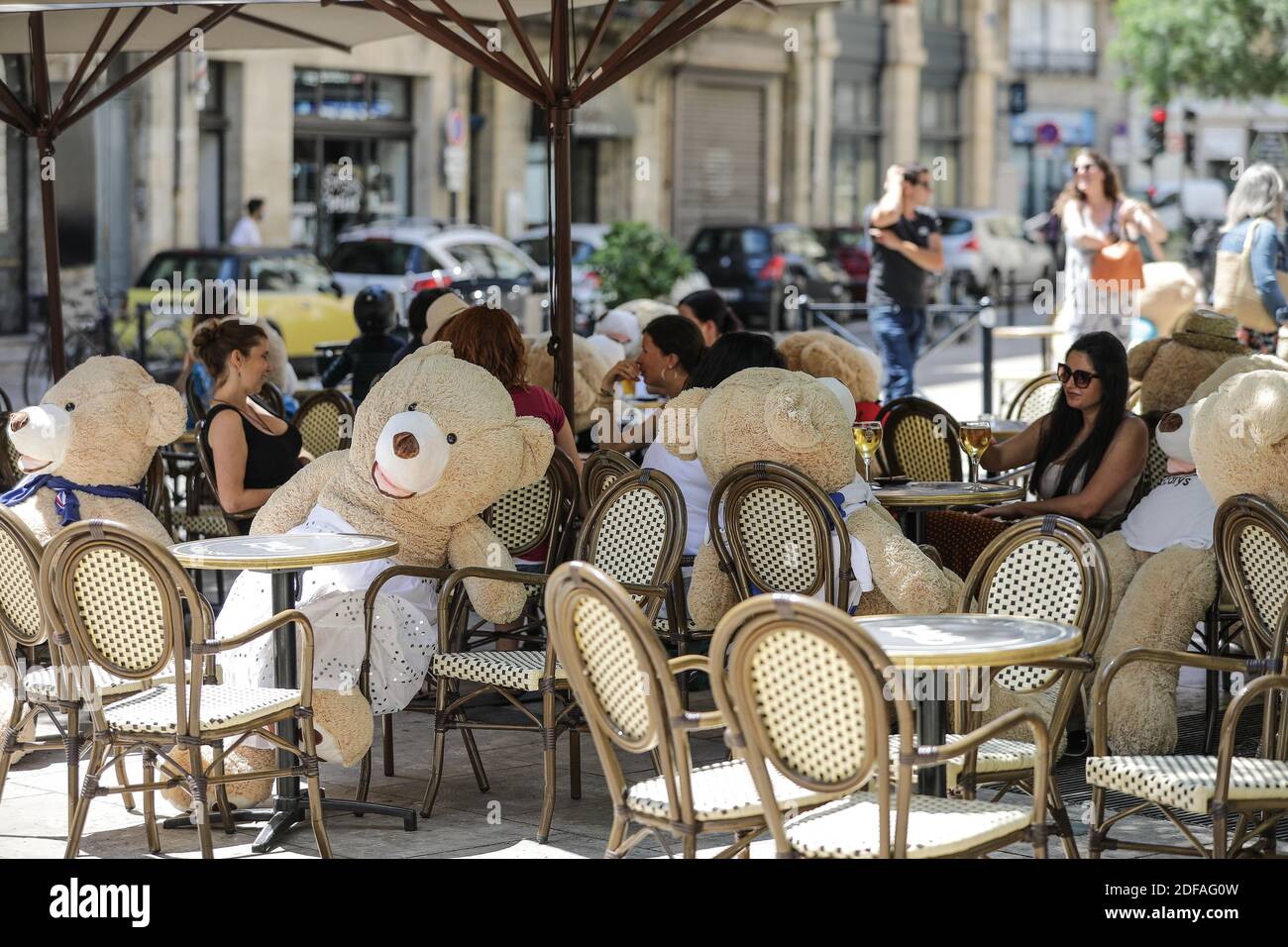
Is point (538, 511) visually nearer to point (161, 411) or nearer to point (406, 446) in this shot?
point (406, 446)

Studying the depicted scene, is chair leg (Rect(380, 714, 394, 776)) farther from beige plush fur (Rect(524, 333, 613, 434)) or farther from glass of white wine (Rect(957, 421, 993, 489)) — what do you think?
beige plush fur (Rect(524, 333, 613, 434))

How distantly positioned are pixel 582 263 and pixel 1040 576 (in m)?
18.2

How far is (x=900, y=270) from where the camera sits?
13.2m

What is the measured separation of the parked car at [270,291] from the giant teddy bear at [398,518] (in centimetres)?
1332

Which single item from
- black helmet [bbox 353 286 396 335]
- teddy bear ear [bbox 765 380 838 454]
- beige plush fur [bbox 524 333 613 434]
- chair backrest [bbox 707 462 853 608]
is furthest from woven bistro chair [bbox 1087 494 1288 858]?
black helmet [bbox 353 286 396 335]

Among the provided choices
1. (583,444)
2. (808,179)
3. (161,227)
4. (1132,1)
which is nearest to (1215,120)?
(808,179)

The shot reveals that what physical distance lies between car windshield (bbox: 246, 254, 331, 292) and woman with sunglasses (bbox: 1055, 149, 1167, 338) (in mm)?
9679

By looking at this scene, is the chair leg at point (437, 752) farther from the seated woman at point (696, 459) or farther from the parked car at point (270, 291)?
the parked car at point (270, 291)

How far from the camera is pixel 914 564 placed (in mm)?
5730

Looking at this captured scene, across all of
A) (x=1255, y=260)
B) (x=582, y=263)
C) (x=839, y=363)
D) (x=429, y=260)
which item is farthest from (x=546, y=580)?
(x=582, y=263)

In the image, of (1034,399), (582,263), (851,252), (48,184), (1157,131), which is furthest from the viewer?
(851,252)

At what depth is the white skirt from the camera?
587cm

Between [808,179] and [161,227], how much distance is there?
16.3m
